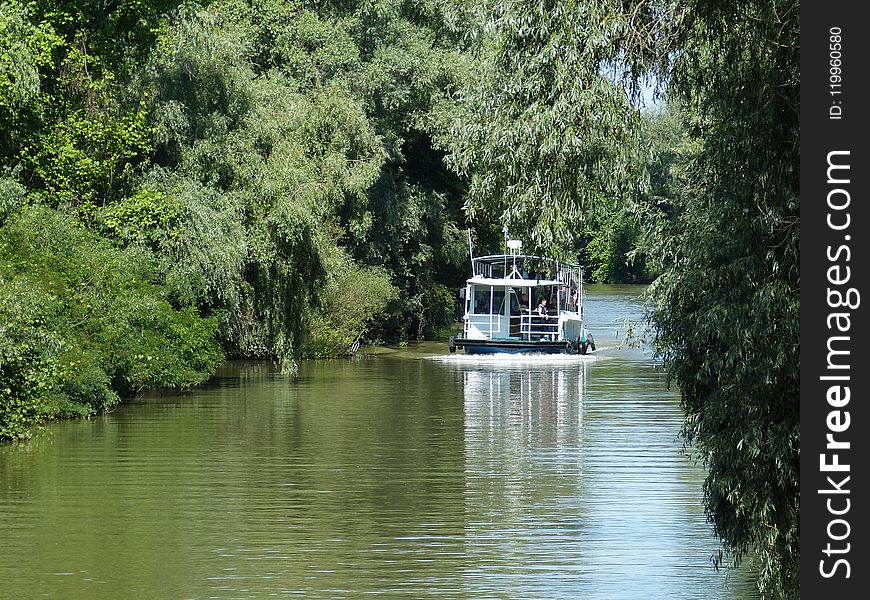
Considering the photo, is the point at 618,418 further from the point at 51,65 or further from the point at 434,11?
the point at 434,11

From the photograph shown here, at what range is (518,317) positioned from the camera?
45406 millimetres

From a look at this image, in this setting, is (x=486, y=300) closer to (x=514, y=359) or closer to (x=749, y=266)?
(x=514, y=359)

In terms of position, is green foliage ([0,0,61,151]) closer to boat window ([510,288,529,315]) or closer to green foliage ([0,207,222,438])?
green foliage ([0,207,222,438])

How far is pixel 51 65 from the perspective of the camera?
26641mm

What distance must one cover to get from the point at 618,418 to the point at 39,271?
12.1 metres

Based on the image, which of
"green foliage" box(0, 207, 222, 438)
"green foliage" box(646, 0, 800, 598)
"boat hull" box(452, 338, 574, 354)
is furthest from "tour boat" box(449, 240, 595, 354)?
"green foliage" box(646, 0, 800, 598)

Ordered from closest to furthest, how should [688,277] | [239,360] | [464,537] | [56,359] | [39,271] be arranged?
[688,277], [464,537], [56,359], [39,271], [239,360]

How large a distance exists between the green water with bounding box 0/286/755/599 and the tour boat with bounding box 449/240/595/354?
11.1 metres

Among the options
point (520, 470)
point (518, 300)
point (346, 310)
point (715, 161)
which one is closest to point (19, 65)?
point (520, 470)

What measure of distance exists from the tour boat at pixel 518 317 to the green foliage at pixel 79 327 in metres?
14.7

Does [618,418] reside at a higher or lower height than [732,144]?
lower

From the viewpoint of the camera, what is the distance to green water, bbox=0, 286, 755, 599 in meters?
14.5

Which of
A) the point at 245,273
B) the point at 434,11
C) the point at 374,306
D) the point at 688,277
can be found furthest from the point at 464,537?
the point at 434,11

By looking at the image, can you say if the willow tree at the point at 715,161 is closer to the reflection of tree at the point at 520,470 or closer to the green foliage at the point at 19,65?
the reflection of tree at the point at 520,470
